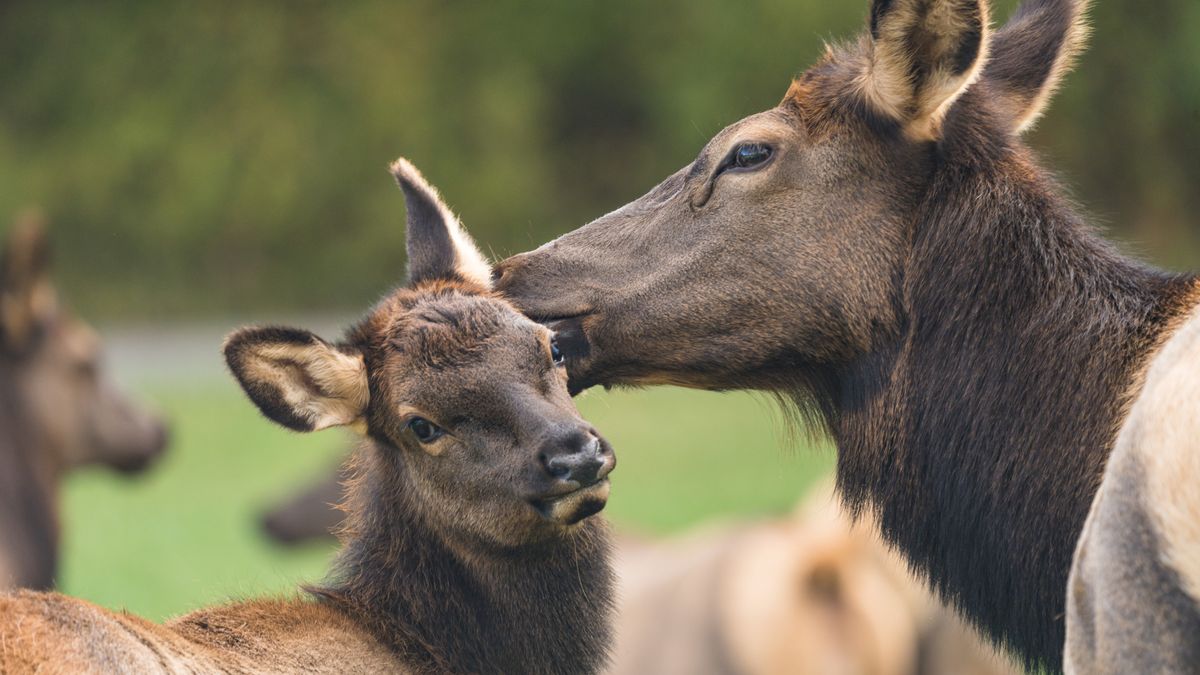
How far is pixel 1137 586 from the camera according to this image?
372cm

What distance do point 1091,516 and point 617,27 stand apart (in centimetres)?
3093

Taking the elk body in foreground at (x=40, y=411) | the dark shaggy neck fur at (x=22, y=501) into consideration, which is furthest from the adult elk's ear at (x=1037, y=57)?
the dark shaggy neck fur at (x=22, y=501)

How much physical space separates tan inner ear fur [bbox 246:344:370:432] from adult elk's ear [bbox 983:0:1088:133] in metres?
2.33

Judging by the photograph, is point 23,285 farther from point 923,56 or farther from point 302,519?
point 923,56

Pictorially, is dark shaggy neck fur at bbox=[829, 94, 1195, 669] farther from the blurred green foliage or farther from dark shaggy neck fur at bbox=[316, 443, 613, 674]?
the blurred green foliage

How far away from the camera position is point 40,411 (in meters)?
10.9

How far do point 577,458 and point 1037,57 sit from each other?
6.97ft

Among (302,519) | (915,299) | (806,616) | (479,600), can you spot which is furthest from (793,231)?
(302,519)

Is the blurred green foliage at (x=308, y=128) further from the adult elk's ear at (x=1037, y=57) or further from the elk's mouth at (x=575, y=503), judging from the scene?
the elk's mouth at (x=575, y=503)

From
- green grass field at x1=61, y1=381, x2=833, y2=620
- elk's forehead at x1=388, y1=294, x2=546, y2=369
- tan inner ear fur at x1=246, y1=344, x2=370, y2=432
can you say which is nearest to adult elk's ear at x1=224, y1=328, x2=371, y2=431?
tan inner ear fur at x1=246, y1=344, x2=370, y2=432

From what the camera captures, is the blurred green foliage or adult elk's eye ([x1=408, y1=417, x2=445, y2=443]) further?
the blurred green foliage

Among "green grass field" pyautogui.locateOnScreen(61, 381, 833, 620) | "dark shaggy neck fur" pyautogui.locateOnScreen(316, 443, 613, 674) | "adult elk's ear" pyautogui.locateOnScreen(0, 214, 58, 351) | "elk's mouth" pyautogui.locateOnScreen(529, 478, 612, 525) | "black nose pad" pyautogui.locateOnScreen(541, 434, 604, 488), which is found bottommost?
"green grass field" pyautogui.locateOnScreen(61, 381, 833, 620)

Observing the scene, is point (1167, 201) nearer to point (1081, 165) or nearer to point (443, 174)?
point (1081, 165)

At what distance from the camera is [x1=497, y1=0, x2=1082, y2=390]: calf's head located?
4871 mm
